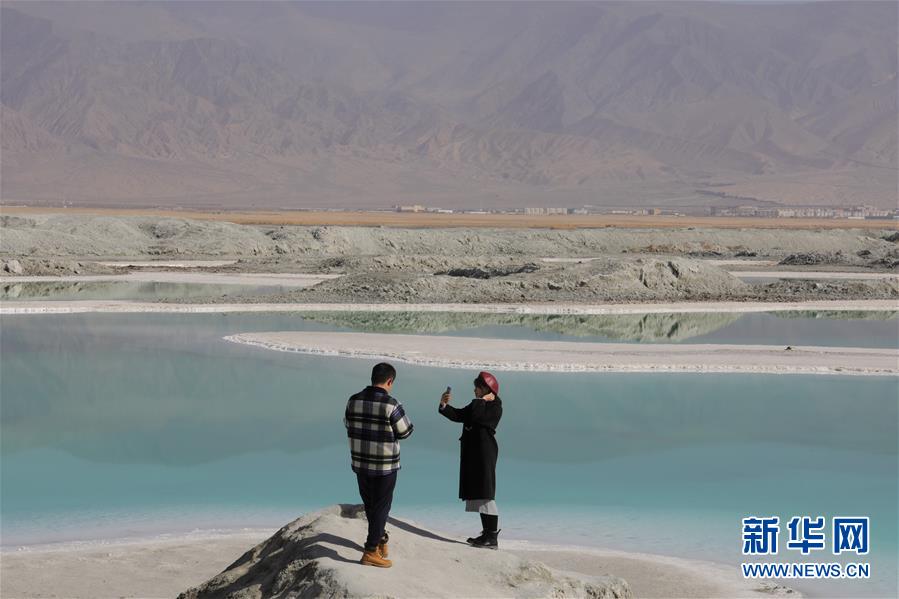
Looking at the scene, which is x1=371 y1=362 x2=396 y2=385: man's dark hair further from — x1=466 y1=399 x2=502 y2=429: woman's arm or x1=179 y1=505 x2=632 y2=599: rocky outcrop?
x1=466 y1=399 x2=502 y2=429: woman's arm

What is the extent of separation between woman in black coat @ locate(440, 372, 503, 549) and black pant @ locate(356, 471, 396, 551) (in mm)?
858

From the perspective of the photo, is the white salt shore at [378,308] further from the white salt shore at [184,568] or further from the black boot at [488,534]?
the black boot at [488,534]

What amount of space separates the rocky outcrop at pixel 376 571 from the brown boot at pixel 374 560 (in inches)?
1.9

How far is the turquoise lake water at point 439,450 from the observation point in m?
12.1

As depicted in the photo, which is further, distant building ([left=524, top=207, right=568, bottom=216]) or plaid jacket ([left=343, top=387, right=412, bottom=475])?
distant building ([left=524, top=207, right=568, bottom=216])

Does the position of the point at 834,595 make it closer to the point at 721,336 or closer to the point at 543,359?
the point at 543,359

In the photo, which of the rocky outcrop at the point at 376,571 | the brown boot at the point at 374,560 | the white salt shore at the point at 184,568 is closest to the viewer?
the rocky outcrop at the point at 376,571

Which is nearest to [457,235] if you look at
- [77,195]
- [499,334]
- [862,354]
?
[499,334]

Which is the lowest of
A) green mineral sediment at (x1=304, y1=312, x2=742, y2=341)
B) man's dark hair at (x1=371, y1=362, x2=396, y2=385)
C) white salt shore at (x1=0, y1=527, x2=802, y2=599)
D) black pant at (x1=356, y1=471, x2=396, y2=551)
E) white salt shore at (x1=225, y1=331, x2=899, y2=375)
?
white salt shore at (x1=0, y1=527, x2=802, y2=599)

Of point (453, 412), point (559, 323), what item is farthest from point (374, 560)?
point (559, 323)

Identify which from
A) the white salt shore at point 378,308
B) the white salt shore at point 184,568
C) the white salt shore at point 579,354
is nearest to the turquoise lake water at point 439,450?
the white salt shore at point 184,568

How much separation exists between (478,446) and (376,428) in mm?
1207

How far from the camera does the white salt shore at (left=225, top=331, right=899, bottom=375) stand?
896 inches

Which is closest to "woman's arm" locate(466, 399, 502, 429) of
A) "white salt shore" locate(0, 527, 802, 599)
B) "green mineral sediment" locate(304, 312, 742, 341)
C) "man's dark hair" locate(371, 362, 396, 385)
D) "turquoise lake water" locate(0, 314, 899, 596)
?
"man's dark hair" locate(371, 362, 396, 385)
